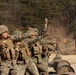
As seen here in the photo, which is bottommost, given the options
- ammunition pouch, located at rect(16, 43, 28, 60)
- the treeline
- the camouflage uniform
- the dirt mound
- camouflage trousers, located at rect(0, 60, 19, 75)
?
the dirt mound

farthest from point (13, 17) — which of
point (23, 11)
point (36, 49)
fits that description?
point (36, 49)

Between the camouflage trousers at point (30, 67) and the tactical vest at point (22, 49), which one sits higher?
the tactical vest at point (22, 49)

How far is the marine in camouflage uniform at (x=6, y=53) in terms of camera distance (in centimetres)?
830

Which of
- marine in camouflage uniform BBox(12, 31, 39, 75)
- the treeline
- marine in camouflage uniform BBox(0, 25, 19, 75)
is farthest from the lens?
the treeline

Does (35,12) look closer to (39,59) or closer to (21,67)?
(39,59)

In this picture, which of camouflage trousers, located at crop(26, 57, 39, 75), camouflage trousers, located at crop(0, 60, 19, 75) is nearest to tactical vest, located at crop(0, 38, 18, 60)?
camouflage trousers, located at crop(0, 60, 19, 75)

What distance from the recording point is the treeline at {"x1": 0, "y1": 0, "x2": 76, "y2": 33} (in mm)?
40969

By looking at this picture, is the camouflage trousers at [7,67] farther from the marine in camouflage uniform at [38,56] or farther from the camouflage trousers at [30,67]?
the marine in camouflage uniform at [38,56]

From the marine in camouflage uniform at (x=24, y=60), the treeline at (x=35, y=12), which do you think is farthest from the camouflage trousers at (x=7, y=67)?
the treeline at (x=35, y=12)

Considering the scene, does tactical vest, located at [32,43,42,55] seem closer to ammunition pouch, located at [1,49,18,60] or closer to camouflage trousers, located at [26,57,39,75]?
camouflage trousers, located at [26,57,39,75]

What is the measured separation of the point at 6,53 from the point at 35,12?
3313 centimetres

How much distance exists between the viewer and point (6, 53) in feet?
27.3

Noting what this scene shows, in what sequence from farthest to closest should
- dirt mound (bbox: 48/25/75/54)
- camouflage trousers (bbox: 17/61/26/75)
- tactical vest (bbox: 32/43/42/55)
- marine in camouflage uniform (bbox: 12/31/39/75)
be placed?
1. dirt mound (bbox: 48/25/75/54)
2. tactical vest (bbox: 32/43/42/55)
3. marine in camouflage uniform (bbox: 12/31/39/75)
4. camouflage trousers (bbox: 17/61/26/75)

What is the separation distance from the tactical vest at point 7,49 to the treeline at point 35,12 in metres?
31.5
